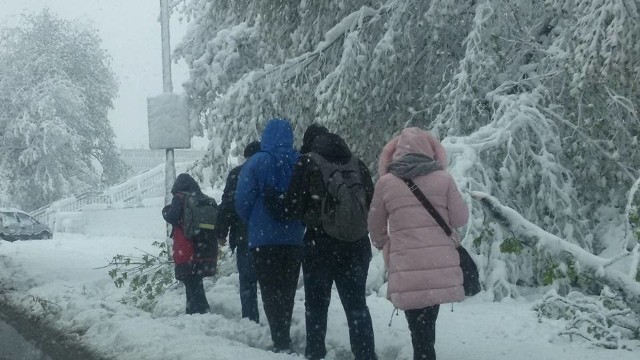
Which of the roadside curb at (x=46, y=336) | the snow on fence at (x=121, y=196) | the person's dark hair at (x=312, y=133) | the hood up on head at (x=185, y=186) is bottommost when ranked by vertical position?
the snow on fence at (x=121, y=196)

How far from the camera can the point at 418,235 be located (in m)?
4.75

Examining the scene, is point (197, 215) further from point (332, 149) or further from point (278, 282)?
point (332, 149)

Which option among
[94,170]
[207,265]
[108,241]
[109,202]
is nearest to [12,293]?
[207,265]

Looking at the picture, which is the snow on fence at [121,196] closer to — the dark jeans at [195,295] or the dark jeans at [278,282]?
the dark jeans at [195,295]

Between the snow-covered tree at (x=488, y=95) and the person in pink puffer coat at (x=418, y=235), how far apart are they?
3.01 meters

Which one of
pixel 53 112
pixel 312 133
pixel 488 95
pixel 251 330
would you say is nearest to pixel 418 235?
pixel 312 133

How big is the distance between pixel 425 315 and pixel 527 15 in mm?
6293

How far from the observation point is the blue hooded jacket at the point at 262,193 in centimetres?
590

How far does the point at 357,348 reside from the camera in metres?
5.55

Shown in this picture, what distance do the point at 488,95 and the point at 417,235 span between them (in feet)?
16.3

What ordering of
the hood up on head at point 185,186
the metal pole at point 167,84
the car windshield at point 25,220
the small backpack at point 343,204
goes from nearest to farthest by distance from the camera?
the small backpack at point 343,204
the hood up on head at point 185,186
the metal pole at point 167,84
the car windshield at point 25,220

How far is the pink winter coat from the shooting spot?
15.4 ft

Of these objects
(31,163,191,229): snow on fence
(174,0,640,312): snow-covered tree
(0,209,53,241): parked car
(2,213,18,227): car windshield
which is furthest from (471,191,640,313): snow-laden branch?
(2,213,18,227): car windshield

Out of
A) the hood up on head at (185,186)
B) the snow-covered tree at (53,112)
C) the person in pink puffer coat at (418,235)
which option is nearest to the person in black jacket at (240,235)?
the hood up on head at (185,186)
